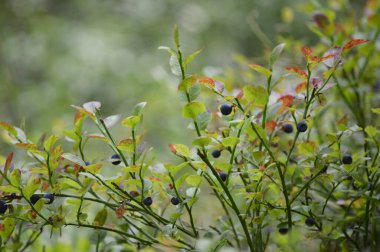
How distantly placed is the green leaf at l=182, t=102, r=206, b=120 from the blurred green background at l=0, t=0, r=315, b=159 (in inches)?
80.7

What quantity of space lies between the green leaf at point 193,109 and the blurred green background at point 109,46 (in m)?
2.05

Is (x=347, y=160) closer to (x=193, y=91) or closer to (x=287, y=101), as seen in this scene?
(x=287, y=101)

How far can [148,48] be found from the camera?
3988mm

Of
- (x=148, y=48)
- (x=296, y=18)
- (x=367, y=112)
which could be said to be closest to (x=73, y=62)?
(x=148, y=48)

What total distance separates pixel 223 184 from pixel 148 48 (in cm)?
343

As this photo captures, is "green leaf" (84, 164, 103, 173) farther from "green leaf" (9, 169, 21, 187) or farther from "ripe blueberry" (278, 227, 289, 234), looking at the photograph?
"ripe blueberry" (278, 227, 289, 234)

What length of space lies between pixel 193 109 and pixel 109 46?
310cm

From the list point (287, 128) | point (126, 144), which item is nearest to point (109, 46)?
point (287, 128)

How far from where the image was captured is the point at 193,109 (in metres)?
0.63

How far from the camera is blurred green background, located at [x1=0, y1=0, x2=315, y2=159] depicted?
316 cm

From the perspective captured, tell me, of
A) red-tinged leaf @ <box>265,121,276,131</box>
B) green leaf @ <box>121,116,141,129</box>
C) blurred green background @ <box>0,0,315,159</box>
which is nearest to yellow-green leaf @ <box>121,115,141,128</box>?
green leaf @ <box>121,116,141,129</box>

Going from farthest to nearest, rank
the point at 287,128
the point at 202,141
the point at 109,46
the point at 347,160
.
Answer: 1. the point at 109,46
2. the point at 287,128
3. the point at 347,160
4. the point at 202,141

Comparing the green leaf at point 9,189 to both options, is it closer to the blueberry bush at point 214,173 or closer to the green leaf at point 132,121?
the blueberry bush at point 214,173

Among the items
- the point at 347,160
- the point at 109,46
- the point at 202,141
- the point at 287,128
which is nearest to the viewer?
the point at 202,141
